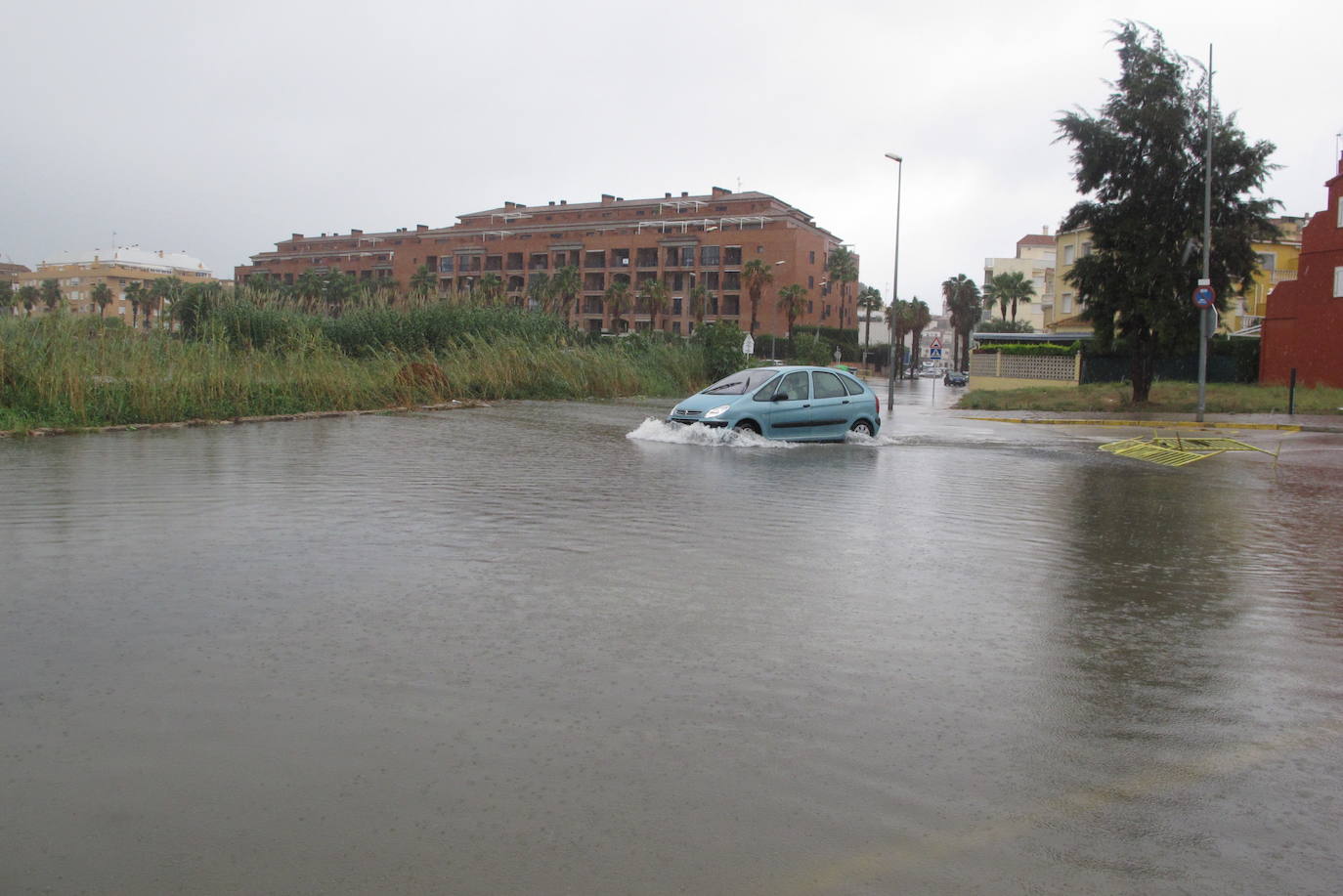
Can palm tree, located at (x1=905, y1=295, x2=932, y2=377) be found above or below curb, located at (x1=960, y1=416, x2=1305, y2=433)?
above

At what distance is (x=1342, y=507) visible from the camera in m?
12.0

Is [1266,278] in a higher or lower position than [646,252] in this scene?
lower

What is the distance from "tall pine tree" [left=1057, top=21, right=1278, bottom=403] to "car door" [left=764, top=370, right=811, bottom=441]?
19080mm

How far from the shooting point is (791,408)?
18.4 metres

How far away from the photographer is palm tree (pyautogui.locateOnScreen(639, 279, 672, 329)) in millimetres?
96938

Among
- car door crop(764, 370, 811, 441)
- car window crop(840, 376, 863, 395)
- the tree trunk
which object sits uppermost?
the tree trunk

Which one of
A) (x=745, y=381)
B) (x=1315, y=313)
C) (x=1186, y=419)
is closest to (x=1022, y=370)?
(x=1315, y=313)

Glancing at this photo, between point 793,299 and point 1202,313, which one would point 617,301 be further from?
point 1202,313

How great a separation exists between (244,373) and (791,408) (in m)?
10.4

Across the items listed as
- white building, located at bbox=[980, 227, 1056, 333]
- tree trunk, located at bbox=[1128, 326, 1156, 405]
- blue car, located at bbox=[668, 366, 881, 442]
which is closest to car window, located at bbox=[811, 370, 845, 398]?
blue car, located at bbox=[668, 366, 881, 442]

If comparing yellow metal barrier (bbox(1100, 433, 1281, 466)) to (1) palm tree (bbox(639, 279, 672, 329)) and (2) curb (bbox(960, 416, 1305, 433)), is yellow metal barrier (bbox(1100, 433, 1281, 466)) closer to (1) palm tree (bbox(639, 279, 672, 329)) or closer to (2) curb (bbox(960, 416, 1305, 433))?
(2) curb (bbox(960, 416, 1305, 433))

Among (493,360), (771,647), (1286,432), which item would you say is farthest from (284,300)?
(771,647)

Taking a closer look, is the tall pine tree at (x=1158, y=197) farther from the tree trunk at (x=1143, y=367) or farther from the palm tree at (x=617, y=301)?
the palm tree at (x=617, y=301)

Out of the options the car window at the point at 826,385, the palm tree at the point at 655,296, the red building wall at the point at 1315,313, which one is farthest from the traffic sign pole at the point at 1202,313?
the palm tree at the point at 655,296
